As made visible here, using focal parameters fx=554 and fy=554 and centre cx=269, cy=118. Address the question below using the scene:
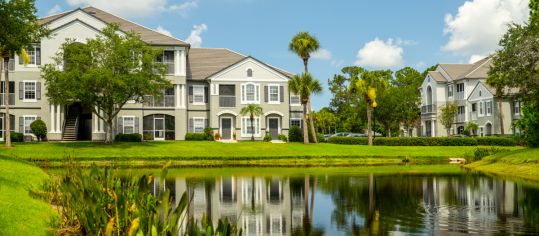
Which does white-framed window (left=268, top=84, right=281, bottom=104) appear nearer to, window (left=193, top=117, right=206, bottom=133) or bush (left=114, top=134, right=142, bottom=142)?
window (left=193, top=117, right=206, bottom=133)

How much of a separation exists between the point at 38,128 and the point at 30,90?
4821 millimetres

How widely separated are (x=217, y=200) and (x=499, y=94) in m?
47.4

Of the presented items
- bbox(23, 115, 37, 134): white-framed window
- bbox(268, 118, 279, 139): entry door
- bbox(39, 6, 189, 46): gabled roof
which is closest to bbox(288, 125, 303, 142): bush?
bbox(268, 118, 279, 139): entry door

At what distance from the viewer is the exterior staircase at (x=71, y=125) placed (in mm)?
52281

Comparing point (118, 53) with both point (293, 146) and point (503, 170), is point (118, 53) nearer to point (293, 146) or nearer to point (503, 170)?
point (293, 146)

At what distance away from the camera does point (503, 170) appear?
33.8 meters

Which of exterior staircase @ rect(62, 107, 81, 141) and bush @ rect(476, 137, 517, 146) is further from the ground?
exterior staircase @ rect(62, 107, 81, 141)

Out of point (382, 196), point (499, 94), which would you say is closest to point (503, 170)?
point (382, 196)

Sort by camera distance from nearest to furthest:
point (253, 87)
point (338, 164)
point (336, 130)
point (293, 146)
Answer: point (338, 164), point (293, 146), point (253, 87), point (336, 130)

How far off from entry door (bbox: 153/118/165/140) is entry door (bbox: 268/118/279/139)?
11.2 m

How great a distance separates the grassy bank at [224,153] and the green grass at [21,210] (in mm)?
19543

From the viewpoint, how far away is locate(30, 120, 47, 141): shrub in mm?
50062

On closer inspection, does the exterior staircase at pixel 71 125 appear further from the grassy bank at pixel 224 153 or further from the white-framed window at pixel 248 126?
the white-framed window at pixel 248 126

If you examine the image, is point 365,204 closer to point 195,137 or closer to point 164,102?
point 195,137
